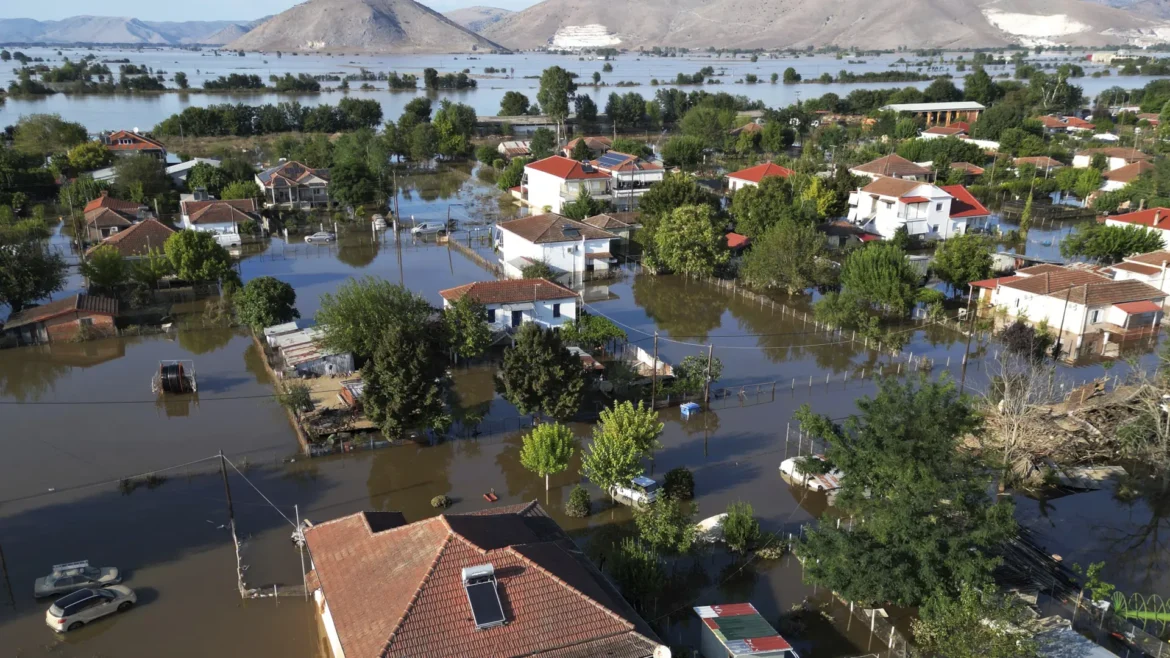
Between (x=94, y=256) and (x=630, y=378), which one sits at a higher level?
(x=94, y=256)

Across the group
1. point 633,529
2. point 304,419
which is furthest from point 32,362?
point 633,529

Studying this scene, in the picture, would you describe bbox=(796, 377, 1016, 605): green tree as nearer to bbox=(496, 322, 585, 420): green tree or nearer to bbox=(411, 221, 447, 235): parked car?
bbox=(496, 322, 585, 420): green tree

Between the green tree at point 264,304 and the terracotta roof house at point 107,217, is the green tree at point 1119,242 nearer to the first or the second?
the green tree at point 264,304

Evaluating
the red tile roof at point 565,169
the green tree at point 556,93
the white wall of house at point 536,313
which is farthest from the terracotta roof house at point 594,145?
the white wall of house at point 536,313

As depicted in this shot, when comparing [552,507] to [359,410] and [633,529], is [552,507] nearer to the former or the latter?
[633,529]

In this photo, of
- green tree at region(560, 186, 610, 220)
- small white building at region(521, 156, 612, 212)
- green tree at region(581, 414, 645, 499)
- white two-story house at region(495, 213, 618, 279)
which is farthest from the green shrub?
small white building at region(521, 156, 612, 212)

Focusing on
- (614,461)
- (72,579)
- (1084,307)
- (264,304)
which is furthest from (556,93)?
(72,579)
